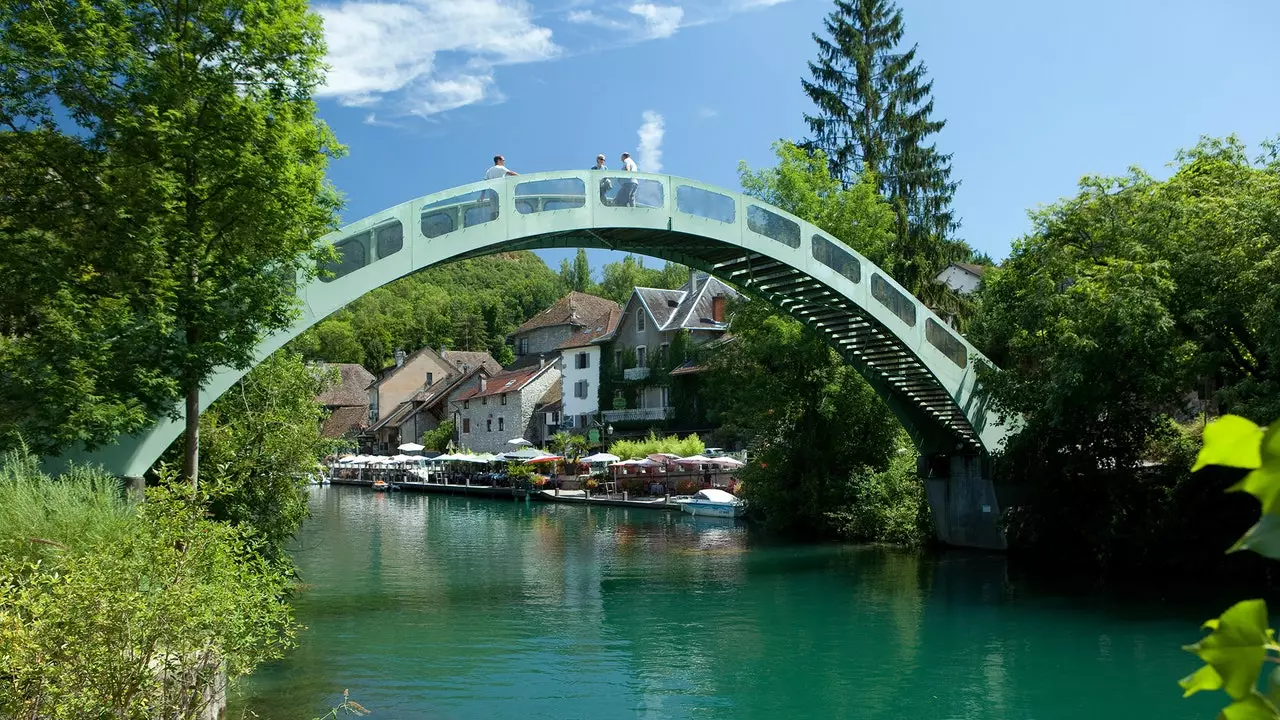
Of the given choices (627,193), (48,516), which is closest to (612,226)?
(627,193)

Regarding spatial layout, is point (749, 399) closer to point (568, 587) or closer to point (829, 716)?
point (568, 587)

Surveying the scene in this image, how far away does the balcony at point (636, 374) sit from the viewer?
184 feet

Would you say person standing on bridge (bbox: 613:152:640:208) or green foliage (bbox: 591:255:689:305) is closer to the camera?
person standing on bridge (bbox: 613:152:640:208)

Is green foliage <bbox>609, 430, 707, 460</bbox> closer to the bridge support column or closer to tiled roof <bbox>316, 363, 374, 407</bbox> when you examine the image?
the bridge support column

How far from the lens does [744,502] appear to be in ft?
114

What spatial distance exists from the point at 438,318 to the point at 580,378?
5488 cm

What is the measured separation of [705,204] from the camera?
18250mm

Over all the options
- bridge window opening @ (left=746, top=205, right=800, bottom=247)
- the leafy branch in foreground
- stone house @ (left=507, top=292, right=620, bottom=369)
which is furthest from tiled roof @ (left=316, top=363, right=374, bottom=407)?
the leafy branch in foreground

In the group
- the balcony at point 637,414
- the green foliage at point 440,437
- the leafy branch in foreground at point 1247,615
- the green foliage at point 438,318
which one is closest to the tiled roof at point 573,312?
the green foliage at point 440,437

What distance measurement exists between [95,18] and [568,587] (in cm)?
1369

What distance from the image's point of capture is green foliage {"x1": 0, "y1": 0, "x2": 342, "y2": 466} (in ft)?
31.4

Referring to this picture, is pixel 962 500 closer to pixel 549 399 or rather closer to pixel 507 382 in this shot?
pixel 549 399

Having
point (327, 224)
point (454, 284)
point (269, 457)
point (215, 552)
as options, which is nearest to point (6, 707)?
point (215, 552)

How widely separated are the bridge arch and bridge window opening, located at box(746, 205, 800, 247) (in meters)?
0.02
